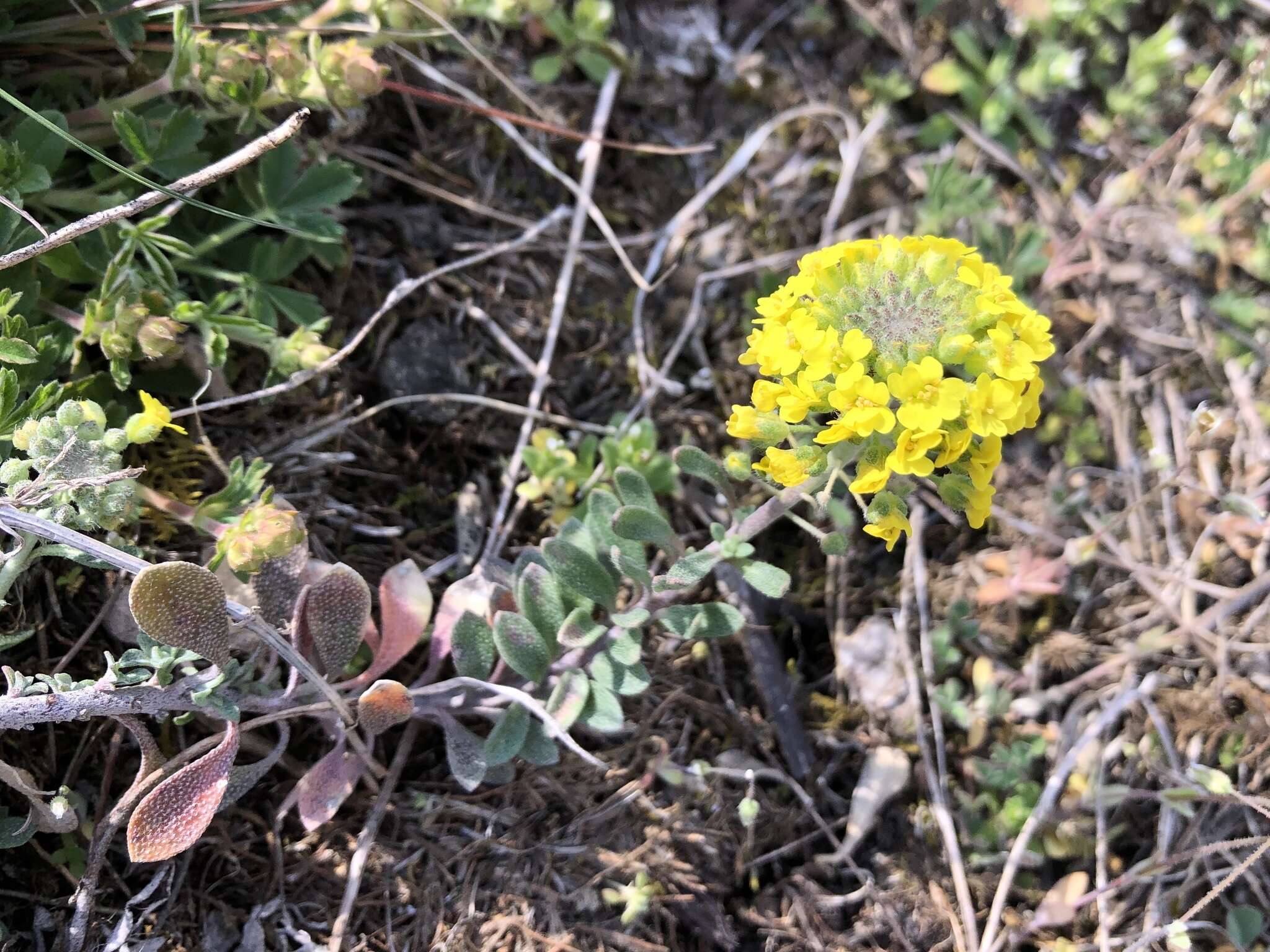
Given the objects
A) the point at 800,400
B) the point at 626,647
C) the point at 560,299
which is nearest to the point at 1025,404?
the point at 800,400

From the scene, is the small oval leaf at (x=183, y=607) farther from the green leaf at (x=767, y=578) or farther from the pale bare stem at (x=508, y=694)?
the green leaf at (x=767, y=578)

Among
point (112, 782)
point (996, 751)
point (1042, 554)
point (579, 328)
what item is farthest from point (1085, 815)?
point (112, 782)

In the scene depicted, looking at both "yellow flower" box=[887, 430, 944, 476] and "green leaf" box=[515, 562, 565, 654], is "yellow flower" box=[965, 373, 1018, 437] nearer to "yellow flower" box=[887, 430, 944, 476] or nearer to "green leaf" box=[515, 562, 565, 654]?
"yellow flower" box=[887, 430, 944, 476]

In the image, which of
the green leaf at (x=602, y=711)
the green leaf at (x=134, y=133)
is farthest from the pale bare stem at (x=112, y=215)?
the green leaf at (x=602, y=711)

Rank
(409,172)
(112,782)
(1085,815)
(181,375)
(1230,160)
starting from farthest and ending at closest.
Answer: (1230,160) < (409,172) < (1085,815) < (181,375) < (112,782)

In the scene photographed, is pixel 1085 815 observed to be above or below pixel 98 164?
below

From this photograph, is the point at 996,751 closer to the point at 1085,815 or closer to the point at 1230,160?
the point at 1085,815

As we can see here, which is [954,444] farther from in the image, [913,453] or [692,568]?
[692,568]

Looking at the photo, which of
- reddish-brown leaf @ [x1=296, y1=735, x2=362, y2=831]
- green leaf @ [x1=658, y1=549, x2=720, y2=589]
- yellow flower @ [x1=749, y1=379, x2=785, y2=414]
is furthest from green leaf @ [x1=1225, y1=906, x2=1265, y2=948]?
reddish-brown leaf @ [x1=296, y1=735, x2=362, y2=831]
